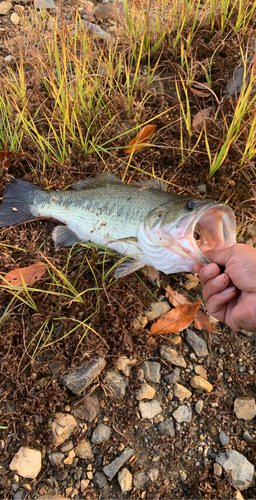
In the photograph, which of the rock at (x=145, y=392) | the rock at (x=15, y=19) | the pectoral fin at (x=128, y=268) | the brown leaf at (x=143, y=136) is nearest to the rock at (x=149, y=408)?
the rock at (x=145, y=392)

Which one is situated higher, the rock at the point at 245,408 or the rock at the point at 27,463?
the rock at the point at 245,408

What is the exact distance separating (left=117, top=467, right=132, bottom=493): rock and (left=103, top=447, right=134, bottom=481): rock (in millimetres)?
37

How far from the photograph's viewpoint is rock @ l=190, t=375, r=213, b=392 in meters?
2.60

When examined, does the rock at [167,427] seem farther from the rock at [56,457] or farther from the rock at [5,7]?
the rock at [5,7]

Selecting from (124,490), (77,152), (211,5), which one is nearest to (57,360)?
(124,490)

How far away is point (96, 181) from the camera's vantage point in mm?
3119

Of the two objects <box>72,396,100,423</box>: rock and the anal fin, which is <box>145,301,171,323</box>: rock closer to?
<box>72,396,100,423</box>: rock

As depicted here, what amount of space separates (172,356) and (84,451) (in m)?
0.99

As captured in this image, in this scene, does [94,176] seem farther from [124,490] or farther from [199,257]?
[124,490]

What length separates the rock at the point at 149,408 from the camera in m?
2.51

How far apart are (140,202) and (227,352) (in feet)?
5.01

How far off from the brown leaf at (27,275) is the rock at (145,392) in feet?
4.32

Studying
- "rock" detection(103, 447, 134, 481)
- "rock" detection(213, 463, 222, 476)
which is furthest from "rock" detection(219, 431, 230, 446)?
Answer: "rock" detection(103, 447, 134, 481)

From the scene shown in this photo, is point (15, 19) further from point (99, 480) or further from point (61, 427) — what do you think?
point (99, 480)
